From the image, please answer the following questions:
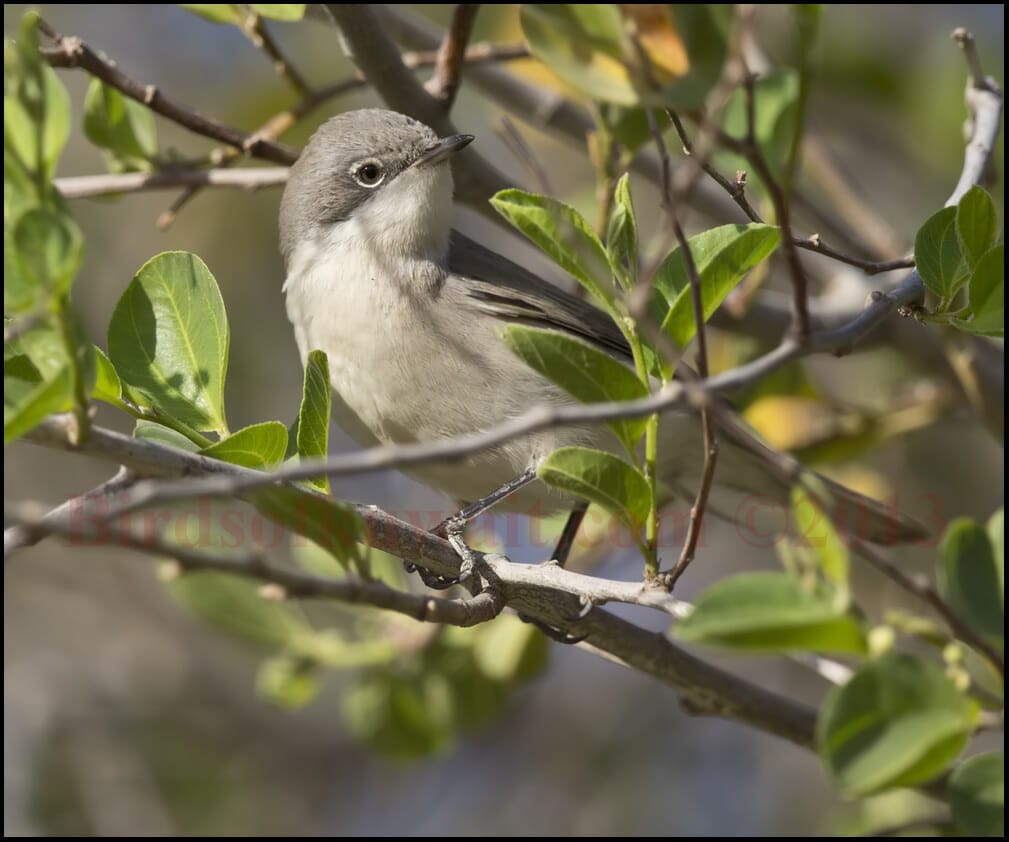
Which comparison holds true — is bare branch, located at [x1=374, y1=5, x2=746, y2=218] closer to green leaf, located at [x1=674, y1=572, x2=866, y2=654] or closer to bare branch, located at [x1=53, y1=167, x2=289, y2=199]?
bare branch, located at [x1=53, y1=167, x2=289, y2=199]

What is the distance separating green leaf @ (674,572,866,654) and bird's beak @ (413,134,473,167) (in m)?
2.39

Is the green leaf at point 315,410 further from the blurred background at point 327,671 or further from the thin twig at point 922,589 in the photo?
the blurred background at point 327,671

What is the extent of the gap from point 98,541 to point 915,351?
3186 mm

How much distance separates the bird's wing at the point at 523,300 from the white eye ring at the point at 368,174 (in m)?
0.34

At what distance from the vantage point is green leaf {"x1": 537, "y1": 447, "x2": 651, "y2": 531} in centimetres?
203

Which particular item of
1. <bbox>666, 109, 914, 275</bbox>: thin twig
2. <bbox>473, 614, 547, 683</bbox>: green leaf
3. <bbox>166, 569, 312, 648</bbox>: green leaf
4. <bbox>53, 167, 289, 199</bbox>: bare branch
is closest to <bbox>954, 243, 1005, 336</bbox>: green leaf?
<bbox>666, 109, 914, 275</bbox>: thin twig

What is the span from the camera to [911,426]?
162 inches

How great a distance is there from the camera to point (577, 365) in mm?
2008

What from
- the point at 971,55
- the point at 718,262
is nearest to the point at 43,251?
the point at 718,262

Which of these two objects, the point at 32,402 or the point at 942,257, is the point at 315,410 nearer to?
the point at 32,402

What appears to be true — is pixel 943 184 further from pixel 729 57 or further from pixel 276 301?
pixel 729 57

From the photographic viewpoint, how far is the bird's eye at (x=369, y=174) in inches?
165

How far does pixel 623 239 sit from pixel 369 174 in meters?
2.32

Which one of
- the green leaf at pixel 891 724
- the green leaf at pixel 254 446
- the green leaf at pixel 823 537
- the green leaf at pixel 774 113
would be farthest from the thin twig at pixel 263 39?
the green leaf at pixel 891 724
